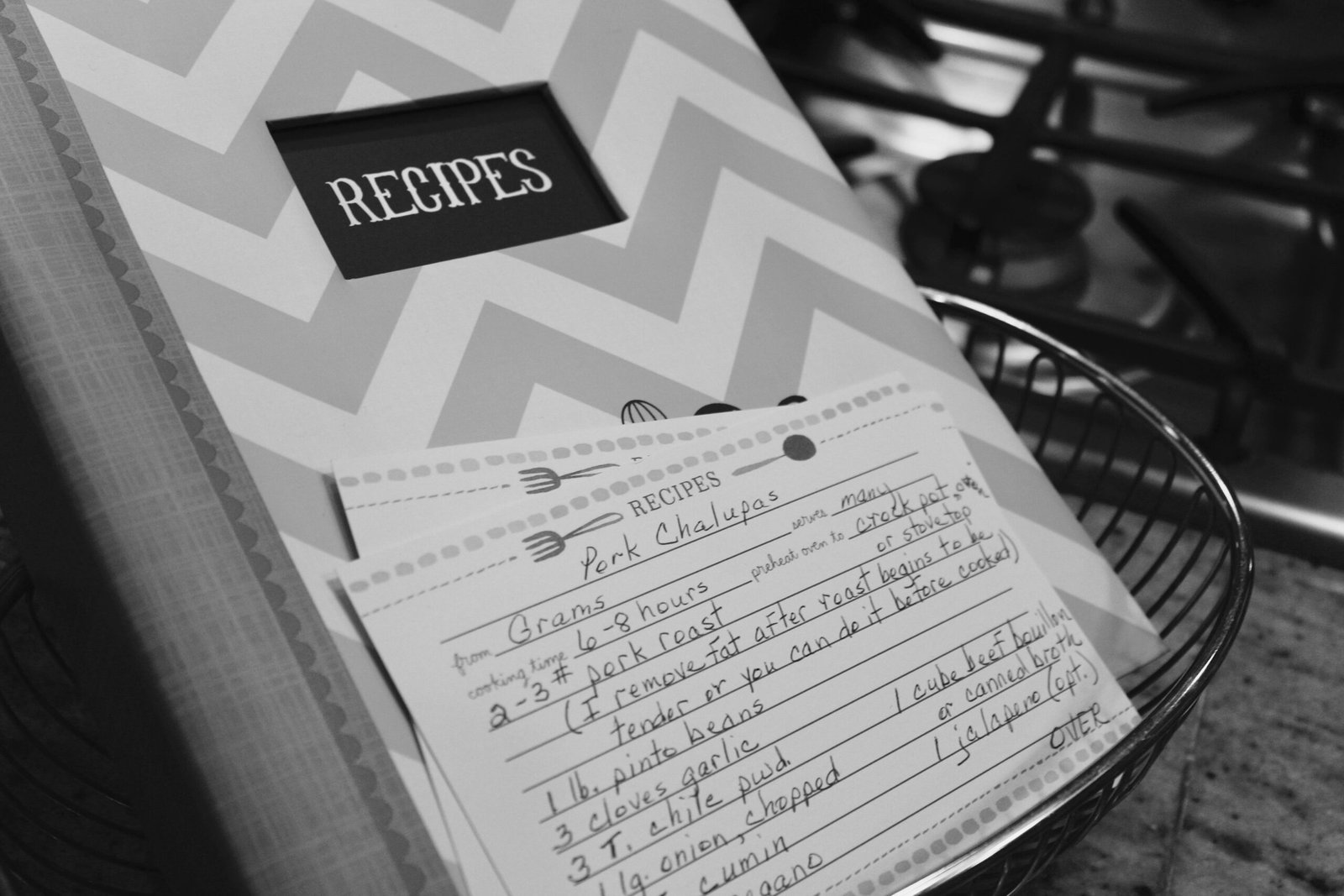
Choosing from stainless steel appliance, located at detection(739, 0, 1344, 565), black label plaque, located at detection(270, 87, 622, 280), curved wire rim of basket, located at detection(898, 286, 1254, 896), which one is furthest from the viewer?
stainless steel appliance, located at detection(739, 0, 1344, 565)

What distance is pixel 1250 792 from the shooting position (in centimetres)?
53

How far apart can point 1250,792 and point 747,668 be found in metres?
0.31

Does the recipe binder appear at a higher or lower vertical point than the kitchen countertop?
higher

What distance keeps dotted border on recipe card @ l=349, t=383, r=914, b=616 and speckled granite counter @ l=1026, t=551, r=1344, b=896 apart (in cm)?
23

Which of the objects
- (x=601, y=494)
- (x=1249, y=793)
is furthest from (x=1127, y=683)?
(x=601, y=494)

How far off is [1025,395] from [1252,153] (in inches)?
16.8

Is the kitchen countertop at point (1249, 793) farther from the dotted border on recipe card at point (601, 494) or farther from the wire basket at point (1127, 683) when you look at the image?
the dotted border on recipe card at point (601, 494)

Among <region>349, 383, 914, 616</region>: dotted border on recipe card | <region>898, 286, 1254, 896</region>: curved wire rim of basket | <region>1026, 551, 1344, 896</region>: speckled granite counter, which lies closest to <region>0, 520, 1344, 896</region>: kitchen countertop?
<region>1026, 551, 1344, 896</region>: speckled granite counter

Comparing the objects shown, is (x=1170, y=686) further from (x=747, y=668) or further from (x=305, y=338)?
(x=305, y=338)

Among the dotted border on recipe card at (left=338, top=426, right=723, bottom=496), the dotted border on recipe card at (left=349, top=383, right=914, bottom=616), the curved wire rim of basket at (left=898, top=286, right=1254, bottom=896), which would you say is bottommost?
the curved wire rim of basket at (left=898, top=286, right=1254, bottom=896)

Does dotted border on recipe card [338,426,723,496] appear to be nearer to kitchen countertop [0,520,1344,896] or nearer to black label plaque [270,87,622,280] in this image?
black label plaque [270,87,622,280]

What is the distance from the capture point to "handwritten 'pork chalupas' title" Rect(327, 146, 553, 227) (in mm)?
421

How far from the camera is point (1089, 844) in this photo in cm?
50

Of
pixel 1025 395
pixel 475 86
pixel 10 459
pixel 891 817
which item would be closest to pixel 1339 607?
pixel 1025 395
